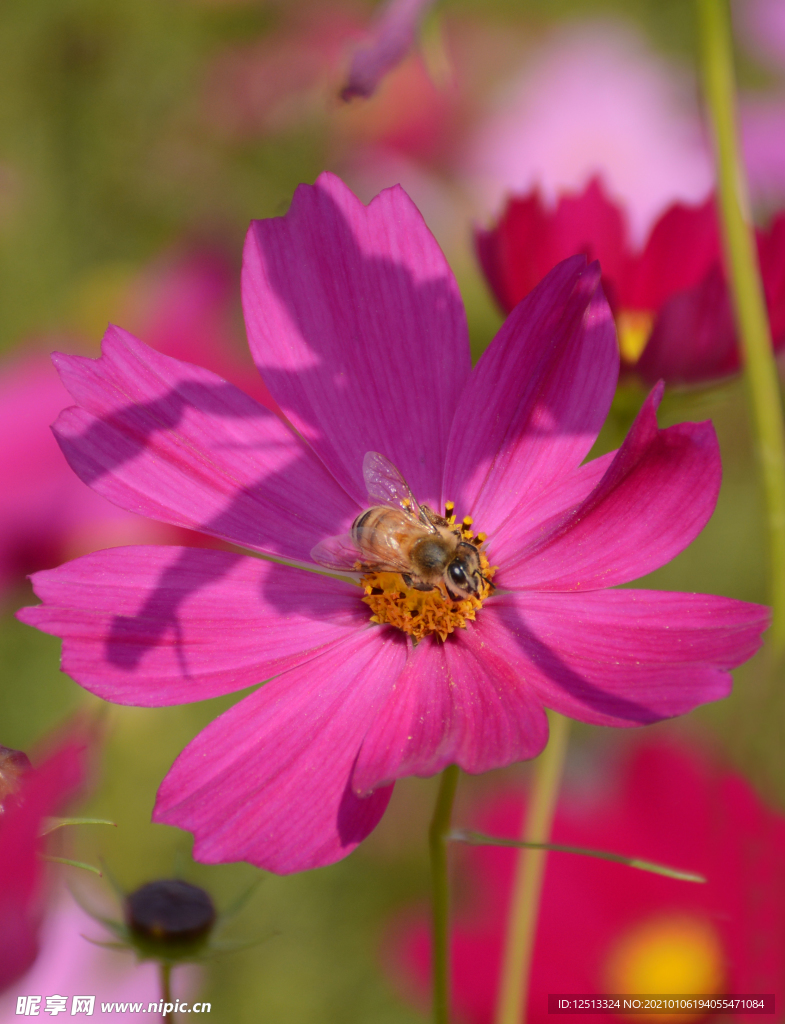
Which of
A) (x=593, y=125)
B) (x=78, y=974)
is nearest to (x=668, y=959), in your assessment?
(x=78, y=974)

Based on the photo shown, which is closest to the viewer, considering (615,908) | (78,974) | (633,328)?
(633,328)

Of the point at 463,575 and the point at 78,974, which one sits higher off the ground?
the point at 463,575

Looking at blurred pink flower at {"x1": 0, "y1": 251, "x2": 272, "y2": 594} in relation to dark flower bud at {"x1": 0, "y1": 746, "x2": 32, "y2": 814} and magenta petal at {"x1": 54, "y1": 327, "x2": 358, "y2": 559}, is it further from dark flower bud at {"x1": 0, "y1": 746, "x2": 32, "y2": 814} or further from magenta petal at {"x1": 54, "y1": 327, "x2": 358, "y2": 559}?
dark flower bud at {"x1": 0, "y1": 746, "x2": 32, "y2": 814}

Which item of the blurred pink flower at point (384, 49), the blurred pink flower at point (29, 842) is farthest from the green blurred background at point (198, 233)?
the blurred pink flower at point (29, 842)

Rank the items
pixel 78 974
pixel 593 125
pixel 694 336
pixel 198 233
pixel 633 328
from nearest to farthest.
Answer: pixel 694 336, pixel 633 328, pixel 78 974, pixel 198 233, pixel 593 125

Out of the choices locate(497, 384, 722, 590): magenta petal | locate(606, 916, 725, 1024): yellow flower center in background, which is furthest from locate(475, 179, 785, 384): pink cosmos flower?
locate(606, 916, 725, 1024): yellow flower center in background

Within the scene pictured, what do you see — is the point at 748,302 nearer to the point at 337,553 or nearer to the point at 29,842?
the point at 337,553

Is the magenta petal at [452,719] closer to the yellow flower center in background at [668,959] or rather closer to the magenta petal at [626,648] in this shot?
the magenta petal at [626,648]
